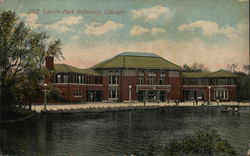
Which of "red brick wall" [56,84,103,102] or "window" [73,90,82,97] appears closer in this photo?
"red brick wall" [56,84,103,102]

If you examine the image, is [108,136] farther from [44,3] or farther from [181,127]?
[44,3]

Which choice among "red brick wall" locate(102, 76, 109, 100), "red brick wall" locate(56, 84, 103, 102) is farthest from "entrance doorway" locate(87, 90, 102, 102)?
"red brick wall" locate(56, 84, 103, 102)

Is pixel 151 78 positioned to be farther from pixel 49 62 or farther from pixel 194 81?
pixel 49 62

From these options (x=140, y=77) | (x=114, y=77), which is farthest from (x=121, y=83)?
(x=140, y=77)

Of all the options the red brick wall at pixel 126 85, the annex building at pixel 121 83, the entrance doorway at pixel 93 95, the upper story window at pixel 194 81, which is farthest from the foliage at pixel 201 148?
the upper story window at pixel 194 81

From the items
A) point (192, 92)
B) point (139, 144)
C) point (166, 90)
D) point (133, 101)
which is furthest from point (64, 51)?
point (192, 92)

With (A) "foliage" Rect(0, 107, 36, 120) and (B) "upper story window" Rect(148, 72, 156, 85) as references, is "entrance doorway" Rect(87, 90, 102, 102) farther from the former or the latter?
(A) "foliage" Rect(0, 107, 36, 120)

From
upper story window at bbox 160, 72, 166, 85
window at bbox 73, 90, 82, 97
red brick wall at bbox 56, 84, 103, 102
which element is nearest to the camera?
red brick wall at bbox 56, 84, 103, 102
